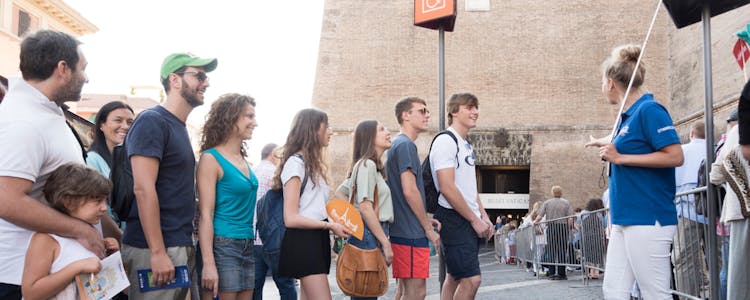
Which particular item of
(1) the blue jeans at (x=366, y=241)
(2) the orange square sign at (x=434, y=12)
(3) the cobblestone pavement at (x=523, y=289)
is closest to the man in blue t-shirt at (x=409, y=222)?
(1) the blue jeans at (x=366, y=241)

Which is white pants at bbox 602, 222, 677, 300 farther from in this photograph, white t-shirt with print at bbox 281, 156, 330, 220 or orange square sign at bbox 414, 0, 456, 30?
orange square sign at bbox 414, 0, 456, 30

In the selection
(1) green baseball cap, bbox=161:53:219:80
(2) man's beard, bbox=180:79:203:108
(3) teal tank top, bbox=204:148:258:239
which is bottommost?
(3) teal tank top, bbox=204:148:258:239

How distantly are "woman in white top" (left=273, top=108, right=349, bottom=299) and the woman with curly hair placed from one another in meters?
0.22

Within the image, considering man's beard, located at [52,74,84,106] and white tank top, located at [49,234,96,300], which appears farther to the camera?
man's beard, located at [52,74,84,106]

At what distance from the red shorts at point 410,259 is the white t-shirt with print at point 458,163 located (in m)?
0.37

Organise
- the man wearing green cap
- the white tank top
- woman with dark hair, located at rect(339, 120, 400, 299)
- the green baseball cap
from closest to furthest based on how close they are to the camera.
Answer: the white tank top → the man wearing green cap → the green baseball cap → woman with dark hair, located at rect(339, 120, 400, 299)

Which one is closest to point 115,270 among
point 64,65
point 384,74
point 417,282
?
point 64,65

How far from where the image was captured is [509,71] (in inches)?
952

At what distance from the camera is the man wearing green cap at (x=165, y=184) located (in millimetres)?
3006

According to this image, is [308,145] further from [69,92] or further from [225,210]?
[69,92]

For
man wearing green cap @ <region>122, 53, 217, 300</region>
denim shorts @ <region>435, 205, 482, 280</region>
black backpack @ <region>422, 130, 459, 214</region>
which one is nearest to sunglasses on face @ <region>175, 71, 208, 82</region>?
man wearing green cap @ <region>122, 53, 217, 300</region>

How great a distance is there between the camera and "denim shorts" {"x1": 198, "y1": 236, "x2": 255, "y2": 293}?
3574 mm

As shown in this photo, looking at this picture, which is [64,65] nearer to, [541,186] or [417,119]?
[417,119]

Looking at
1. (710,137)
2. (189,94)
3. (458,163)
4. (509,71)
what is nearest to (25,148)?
(189,94)
